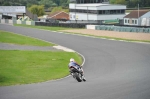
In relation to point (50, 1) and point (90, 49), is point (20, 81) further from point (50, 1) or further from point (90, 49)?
point (50, 1)

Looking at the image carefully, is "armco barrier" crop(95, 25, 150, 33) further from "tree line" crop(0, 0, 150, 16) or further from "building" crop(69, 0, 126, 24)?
"tree line" crop(0, 0, 150, 16)

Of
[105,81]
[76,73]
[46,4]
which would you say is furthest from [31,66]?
[46,4]

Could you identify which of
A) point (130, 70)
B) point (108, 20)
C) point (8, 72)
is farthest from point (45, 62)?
point (108, 20)

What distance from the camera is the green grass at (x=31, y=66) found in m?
22.0

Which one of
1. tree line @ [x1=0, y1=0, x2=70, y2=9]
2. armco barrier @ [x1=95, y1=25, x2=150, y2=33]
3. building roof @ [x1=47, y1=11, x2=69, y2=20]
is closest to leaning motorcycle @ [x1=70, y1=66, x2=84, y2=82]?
armco barrier @ [x1=95, y1=25, x2=150, y2=33]

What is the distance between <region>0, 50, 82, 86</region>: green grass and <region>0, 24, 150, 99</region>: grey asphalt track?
5.30ft

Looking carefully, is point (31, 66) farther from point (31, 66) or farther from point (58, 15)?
point (58, 15)

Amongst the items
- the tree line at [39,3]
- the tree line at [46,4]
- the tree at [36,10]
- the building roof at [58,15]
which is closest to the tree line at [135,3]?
the tree line at [46,4]

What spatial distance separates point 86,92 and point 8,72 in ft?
32.9

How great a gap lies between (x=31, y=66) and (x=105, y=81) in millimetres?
9517

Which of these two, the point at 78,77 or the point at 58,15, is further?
the point at 58,15

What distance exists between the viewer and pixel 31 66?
27000 mm

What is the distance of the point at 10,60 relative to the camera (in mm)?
28953

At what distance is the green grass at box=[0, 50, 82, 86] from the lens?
867 inches
